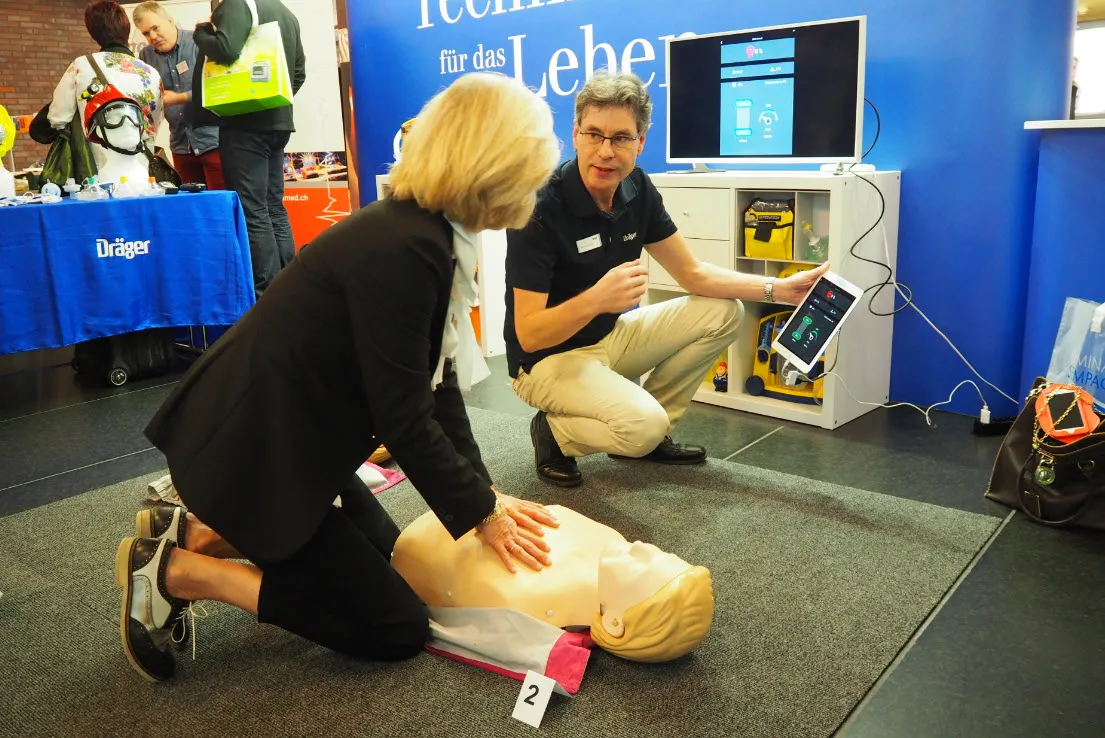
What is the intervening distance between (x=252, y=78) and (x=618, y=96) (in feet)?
7.87

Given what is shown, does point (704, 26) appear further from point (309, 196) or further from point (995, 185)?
point (309, 196)

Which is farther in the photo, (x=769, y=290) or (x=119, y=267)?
(x=119, y=267)

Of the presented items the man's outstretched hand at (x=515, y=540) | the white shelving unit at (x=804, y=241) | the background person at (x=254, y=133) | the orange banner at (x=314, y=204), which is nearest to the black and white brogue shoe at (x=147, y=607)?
the man's outstretched hand at (x=515, y=540)

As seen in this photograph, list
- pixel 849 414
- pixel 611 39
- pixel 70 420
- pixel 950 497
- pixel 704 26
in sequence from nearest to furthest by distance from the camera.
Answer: pixel 950 497 < pixel 849 414 < pixel 70 420 < pixel 704 26 < pixel 611 39

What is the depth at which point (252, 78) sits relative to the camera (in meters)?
4.13

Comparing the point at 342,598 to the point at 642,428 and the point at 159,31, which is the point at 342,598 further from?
the point at 159,31

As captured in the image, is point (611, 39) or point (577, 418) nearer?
point (577, 418)

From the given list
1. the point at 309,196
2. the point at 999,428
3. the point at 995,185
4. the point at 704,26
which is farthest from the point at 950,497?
the point at 309,196

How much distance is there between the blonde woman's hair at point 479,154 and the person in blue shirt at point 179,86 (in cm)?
358

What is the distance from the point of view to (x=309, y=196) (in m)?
5.82

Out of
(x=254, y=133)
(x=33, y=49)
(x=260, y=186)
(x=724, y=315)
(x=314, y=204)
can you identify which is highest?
(x=33, y=49)

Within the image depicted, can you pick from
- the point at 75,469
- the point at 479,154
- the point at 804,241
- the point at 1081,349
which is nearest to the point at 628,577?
the point at 479,154

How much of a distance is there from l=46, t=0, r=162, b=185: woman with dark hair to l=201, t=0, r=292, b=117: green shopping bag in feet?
0.87

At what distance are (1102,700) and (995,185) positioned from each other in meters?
1.92
